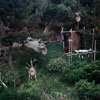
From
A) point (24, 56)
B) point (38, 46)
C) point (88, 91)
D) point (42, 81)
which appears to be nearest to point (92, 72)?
point (88, 91)

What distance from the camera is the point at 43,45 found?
10.3 meters

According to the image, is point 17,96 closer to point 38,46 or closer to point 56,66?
point 56,66

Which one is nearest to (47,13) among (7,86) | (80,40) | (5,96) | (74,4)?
(74,4)

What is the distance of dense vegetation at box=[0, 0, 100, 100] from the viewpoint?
580cm

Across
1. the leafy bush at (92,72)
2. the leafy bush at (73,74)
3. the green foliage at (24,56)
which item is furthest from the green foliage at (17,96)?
the green foliage at (24,56)

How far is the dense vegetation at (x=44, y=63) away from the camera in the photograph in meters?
5.80

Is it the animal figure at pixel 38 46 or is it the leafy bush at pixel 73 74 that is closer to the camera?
the leafy bush at pixel 73 74

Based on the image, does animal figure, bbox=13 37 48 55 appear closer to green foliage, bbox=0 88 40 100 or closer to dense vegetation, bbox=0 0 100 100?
dense vegetation, bbox=0 0 100 100

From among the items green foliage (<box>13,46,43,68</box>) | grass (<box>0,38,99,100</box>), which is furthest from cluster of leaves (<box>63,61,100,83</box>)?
green foliage (<box>13,46,43,68</box>)

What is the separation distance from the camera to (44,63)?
8398 mm

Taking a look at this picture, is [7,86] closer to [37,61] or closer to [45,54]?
[37,61]

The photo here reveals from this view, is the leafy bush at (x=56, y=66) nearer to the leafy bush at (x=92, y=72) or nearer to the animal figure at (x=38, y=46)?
the leafy bush at (x=92, y=72)

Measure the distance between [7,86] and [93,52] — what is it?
171 inches

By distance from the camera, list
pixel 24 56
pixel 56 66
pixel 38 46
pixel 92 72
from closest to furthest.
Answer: pixel 92 72
pixel 56 66
pixel 24 56
pixel 38 46
